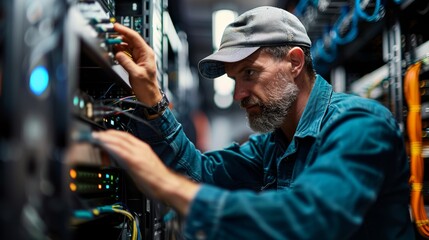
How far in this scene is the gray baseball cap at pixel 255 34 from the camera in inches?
60.5

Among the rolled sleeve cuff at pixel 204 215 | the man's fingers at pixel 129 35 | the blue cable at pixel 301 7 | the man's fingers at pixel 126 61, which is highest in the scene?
the blue cable at pixel 301 7

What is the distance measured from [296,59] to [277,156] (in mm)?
389

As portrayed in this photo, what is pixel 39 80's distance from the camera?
0.78 meters

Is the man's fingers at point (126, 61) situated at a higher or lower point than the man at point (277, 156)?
higher

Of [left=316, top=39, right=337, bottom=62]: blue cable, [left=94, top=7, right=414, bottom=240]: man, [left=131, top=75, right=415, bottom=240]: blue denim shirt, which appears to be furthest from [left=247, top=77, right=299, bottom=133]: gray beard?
[left=316, top=39, right=337, bottom=62]: blue cable

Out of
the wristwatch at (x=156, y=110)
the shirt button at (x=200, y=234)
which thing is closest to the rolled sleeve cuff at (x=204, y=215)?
the shirt button at (x=200, y=234)

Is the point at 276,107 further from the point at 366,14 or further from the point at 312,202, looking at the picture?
the point at 366,14

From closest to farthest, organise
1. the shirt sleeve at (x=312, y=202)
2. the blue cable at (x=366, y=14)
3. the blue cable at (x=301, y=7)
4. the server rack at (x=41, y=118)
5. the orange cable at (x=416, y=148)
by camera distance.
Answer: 1. the server rack at (x=41, y=118)
2. the shirt sleeve at (x=312, y=202)
3. the orange cable at (x=416, y=148)
4. the blue cable at (x=366, y=14)
5. the blue cable at (x=301, y=7)

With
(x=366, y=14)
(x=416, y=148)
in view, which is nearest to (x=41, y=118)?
(x=416, y=148)

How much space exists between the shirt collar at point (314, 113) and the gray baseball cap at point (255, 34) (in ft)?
0.75

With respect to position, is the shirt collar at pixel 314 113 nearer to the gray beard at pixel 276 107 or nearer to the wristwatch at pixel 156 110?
the gray beard at pixel 276 107

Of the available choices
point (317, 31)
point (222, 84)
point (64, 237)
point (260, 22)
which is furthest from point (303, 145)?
point (222, 84)

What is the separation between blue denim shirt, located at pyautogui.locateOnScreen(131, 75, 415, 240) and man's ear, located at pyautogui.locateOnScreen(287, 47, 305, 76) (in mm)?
99

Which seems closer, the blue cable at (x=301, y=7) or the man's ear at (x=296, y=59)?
the man's ear at (x=296, y=59)
